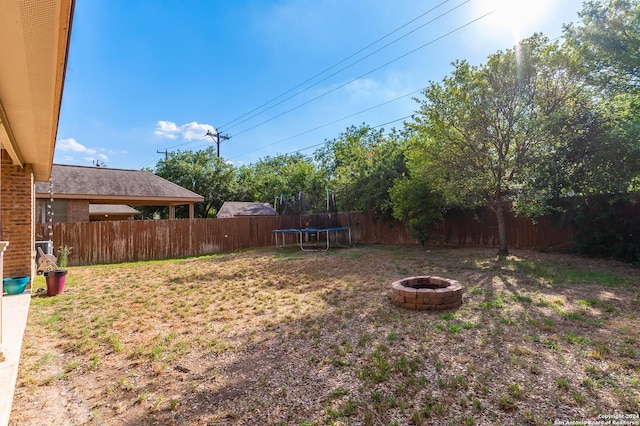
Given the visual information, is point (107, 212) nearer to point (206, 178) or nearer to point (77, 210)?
point (206, 178)

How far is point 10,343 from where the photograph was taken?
3029 mm

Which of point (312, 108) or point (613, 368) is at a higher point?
point (312, 108)

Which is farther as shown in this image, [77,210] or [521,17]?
[77,210]

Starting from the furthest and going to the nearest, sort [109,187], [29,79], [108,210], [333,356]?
[108,210] → [109,187] → [333,356] → [29,79]

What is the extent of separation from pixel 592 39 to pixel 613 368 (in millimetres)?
9000

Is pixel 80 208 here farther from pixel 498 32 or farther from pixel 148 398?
pixel 498 32

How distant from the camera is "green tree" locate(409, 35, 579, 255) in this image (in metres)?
7.59

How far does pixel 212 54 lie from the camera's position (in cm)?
1410

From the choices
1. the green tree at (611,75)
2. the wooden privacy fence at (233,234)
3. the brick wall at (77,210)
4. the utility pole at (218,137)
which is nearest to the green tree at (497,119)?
the green tree at (611,75)

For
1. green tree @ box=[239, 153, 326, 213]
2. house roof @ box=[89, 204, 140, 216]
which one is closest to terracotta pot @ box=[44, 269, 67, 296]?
green tree @ box=[239, 153, 326, 213]

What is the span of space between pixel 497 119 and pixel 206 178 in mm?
21213

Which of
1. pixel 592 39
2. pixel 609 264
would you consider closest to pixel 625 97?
pixel 592 39

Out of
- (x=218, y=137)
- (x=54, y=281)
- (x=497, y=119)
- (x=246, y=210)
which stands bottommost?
(x=54, y=281)

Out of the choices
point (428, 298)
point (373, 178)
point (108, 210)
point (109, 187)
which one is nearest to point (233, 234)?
point (109, 187)
